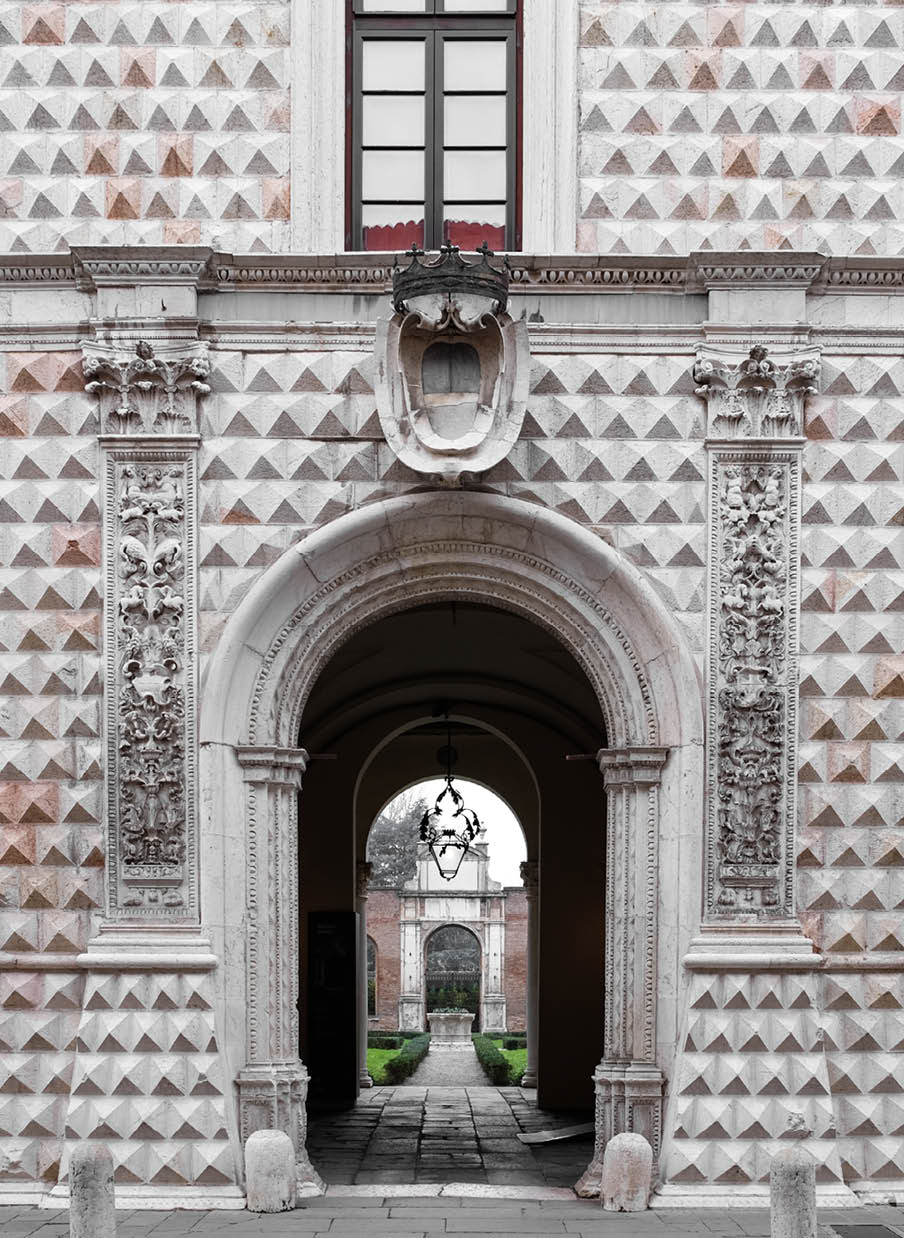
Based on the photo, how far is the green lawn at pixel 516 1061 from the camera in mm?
22844

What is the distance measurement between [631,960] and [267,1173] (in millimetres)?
2630

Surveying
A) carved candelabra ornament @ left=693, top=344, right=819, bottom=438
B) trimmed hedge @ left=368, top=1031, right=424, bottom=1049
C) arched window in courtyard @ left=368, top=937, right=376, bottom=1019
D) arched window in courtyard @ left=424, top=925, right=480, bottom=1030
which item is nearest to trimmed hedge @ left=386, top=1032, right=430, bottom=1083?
trimmed hedge @ left=368, top=1031, right=424, bottom=1049

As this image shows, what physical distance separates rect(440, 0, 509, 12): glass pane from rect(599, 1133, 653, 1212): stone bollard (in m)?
7.47

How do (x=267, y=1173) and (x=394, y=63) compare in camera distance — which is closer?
(x=267, y=1173)

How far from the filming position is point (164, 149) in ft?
37.0

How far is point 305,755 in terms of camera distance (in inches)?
448

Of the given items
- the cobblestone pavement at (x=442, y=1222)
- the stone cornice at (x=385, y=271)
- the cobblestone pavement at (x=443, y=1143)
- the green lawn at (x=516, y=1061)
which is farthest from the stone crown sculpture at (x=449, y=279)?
the green lawn at (x=516, y=1061)

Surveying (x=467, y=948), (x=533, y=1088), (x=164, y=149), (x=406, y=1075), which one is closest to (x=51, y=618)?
Result: (x=164, y=149)

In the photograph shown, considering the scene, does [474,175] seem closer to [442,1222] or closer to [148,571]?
[148,571]

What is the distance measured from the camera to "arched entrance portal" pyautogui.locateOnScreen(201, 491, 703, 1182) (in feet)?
35.7

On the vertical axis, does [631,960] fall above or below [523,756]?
below

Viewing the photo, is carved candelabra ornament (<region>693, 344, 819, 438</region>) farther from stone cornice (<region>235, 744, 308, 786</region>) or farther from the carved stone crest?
stone cornice (<region>235, 744, 308, 786</region>)

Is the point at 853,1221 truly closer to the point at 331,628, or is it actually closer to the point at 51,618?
the point at 331,628

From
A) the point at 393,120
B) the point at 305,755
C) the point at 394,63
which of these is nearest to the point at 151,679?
the point at 305,755
